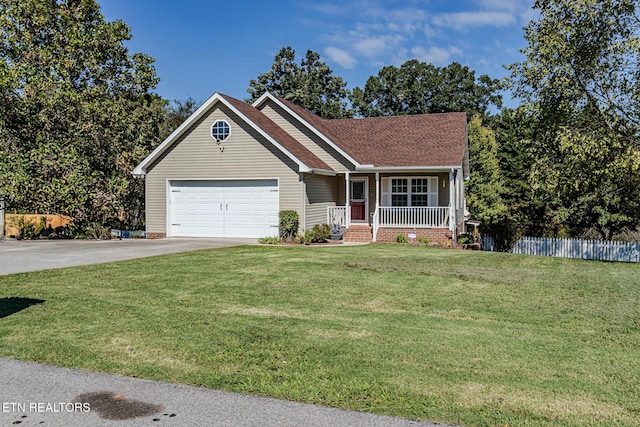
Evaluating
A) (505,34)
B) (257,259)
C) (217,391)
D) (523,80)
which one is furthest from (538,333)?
(505,34)

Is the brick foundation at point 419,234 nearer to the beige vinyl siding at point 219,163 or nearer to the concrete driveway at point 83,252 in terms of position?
the beige vinyl siding at point 219,163

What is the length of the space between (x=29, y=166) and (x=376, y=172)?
46.9 ft

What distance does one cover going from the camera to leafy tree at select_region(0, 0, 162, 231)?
69.6ft

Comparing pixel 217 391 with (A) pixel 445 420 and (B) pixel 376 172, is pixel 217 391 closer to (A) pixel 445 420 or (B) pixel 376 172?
(A) pixel 445 420

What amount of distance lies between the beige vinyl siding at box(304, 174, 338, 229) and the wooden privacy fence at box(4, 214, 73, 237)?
1134 centimetres

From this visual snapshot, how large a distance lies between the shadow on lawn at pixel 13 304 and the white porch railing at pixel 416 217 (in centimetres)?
1472

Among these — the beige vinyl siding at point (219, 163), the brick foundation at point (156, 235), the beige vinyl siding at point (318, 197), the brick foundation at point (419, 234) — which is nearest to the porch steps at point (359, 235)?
the brick foundation at point (419, 234)

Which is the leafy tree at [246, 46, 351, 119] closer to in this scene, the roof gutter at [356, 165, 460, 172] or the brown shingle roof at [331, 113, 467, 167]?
the brown shingle roof at [331, 113, 467, 167]

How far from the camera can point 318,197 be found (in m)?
21.0

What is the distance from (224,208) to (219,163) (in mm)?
1813

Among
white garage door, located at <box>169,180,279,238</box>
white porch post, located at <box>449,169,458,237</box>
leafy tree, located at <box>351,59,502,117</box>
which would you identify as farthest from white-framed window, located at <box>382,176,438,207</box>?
leafy tree, located at <box>351,59,502,117</box>

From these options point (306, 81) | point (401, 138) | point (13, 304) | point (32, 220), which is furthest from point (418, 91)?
point (13, 304)

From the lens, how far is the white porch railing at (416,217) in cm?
2077

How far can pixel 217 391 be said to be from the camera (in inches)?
187
